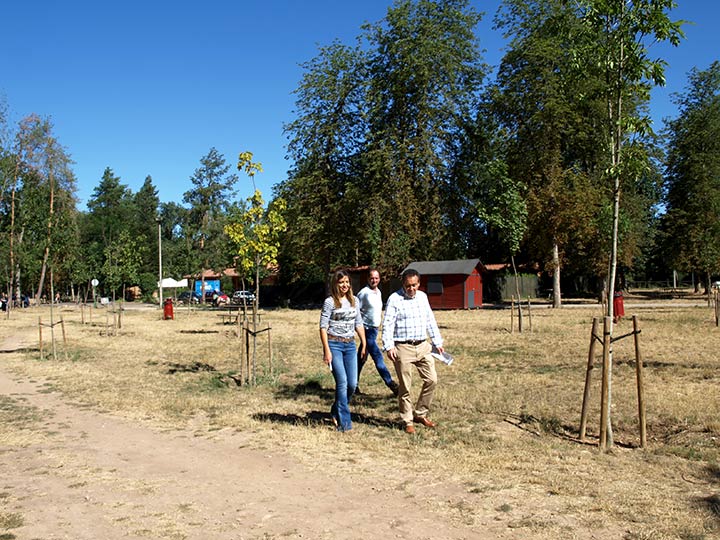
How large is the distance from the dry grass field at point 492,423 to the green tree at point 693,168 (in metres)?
29.6

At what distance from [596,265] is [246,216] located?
97.4ft

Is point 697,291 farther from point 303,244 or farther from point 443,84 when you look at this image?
point 303,244

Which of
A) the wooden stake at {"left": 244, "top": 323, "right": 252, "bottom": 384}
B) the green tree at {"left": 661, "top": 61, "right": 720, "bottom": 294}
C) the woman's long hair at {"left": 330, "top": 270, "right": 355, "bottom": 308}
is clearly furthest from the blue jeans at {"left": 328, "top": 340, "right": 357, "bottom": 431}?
the green tree at {"left": 661, "top": 61, "right": 720, "bottom": 294}

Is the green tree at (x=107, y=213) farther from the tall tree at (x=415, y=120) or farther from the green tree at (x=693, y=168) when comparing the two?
the green tree at (x=693, y=168)

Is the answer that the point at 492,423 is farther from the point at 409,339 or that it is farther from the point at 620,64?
the point at 620,64

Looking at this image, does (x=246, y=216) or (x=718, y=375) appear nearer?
(x=718, y=375)

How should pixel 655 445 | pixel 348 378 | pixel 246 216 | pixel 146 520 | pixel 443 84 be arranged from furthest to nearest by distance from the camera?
pixel 443 84, pixel 246 216, pixel 348 378, pixel 655 445, pixel 146 520

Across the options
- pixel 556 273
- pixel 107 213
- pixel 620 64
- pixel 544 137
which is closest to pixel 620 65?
pixel 620 64

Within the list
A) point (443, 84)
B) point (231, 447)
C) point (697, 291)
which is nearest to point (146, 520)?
point (231, 447)

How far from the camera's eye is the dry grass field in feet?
14.9

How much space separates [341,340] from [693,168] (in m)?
42.2

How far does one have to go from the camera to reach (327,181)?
35.4 meters

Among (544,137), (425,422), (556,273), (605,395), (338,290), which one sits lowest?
(425,422)

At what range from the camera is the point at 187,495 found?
197 inches
